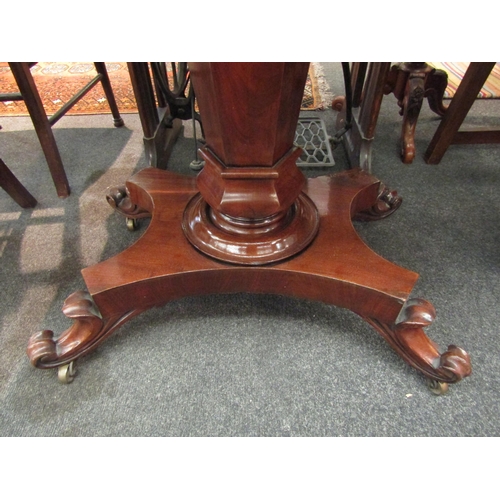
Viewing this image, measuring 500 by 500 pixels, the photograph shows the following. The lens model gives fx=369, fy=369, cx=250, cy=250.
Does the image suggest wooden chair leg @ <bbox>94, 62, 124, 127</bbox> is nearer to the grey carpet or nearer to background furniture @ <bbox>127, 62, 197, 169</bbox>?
background furniture @ <bbox>127, 62, 197, 169</bbox>

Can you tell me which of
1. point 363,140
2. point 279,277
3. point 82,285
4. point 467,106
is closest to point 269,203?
point 279,277

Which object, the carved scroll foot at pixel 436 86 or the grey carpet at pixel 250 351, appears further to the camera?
the carved scroll foot at pixel 436 86

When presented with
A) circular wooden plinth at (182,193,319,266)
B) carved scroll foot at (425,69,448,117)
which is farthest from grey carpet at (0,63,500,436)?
carved scroll foot at (425,69,448,117)

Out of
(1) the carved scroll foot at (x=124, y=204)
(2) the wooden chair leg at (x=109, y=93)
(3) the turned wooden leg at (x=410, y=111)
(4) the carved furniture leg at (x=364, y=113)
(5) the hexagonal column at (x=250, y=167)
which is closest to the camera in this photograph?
(5) the hexagonal column at (x=250, y=167)

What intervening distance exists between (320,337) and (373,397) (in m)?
0.15

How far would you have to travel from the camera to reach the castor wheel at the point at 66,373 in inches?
27.4

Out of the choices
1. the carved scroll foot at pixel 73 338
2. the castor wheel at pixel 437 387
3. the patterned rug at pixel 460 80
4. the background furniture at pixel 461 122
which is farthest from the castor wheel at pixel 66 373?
the patterned rug at pixel 460 80

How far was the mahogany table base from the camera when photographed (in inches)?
25.5

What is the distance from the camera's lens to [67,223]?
1070mm

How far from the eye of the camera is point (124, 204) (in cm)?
96

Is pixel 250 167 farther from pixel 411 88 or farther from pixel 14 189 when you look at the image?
pixel 411 88

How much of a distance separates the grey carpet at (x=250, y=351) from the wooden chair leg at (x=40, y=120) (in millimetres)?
71

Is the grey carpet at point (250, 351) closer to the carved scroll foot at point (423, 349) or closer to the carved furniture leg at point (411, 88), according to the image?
the carved scroll foot at point (423, 349)
